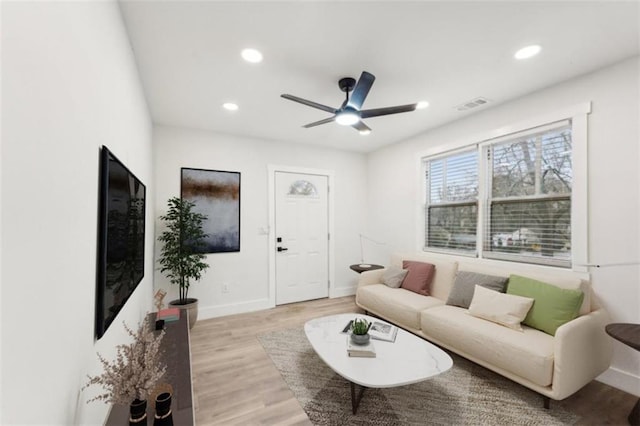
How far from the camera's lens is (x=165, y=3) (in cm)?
164

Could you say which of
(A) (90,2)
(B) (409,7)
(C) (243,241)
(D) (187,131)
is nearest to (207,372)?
(C) (243,241)

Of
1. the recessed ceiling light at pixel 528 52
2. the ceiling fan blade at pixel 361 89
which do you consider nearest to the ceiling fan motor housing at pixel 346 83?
the ceiling fan blade at pixel 361 89

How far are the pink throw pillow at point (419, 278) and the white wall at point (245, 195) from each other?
5.10 feet

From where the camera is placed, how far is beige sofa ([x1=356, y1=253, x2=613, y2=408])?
6.28 feet

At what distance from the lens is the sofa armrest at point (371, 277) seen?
3.84 m

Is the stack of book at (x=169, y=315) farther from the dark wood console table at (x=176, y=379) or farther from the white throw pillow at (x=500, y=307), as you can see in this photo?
the white throw pillow at (x=500, y=307)

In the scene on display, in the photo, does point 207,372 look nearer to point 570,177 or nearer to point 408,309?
point 408,309

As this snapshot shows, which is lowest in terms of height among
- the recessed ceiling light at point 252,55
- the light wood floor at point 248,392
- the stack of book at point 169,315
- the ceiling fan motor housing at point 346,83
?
the light wood floor at point 248,392

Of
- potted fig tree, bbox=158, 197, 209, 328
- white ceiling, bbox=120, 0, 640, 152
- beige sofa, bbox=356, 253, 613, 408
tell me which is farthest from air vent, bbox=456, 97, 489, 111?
potted fig tree, bbox=158, 197, 209, 328

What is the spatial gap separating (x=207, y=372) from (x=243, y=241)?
1.90 meters

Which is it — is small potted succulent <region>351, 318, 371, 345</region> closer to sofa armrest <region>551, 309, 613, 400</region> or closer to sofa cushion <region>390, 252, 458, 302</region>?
sofa armrest <region>551, 309, 613, 400</region>

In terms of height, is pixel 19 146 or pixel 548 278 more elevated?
pixel 19 146

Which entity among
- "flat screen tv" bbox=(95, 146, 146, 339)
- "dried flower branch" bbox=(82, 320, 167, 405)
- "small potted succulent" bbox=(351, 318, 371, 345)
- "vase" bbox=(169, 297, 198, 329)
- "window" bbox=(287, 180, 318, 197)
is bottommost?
"vase" bbox=(169, 297, 198, 329)

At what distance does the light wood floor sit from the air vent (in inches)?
108
